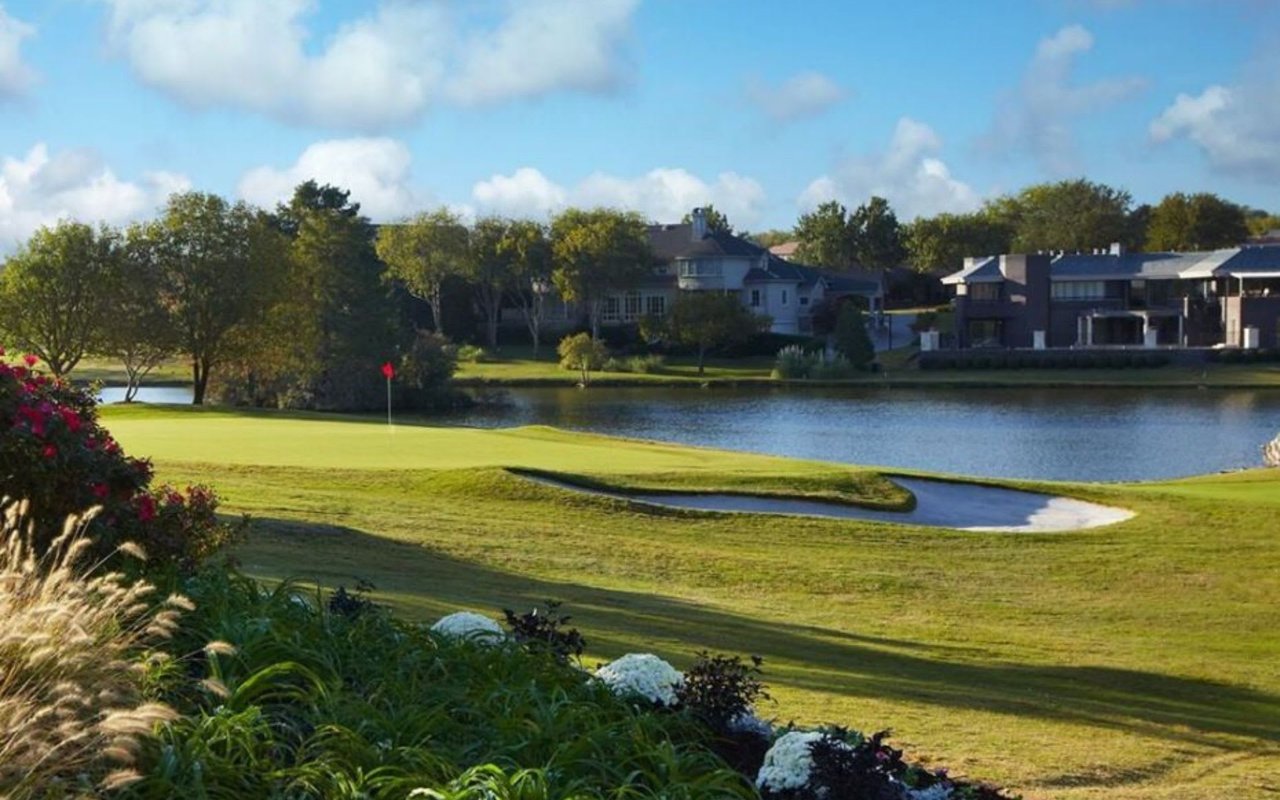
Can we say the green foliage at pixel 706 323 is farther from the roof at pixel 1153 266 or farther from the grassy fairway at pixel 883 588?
the grassy fairway at pixel 883 588

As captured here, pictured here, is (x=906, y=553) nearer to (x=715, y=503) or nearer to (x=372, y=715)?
(x=715, y=503)

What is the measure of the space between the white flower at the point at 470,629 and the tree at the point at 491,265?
105340mm

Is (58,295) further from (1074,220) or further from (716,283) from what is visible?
(1074,220)

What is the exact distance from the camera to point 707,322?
102500 millimetres

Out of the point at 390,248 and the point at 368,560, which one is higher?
the point at 390,248

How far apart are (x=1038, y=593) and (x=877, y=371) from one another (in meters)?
77.2

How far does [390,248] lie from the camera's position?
4545 inches

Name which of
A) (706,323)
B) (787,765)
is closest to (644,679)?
(787,765)

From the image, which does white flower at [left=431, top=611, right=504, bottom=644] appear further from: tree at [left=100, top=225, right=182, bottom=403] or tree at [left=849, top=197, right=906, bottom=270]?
tree at [left=849, top=197, right=906, bottom=270]

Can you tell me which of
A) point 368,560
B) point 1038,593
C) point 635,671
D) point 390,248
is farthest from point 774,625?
point 390,248

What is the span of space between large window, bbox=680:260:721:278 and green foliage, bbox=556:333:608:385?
22.5 m

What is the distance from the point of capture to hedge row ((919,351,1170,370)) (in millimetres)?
97250

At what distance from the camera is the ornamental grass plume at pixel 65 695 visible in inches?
219

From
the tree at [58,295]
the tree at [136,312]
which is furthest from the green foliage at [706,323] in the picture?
the tree at [58,295]
